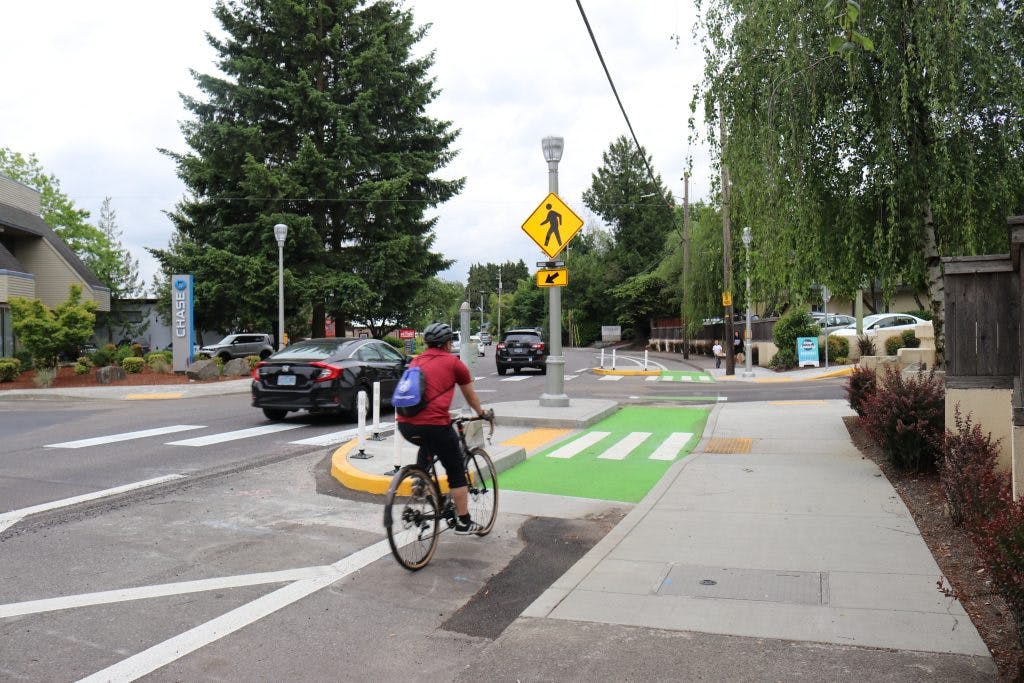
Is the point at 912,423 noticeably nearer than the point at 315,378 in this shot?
Yes

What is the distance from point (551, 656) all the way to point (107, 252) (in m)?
60.2

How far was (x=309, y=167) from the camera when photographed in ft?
105

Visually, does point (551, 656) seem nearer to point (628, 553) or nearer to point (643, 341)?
point (628, 553)

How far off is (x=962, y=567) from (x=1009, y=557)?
219 centimetres

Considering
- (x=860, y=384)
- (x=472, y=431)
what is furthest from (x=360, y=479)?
(x=860, y=384)

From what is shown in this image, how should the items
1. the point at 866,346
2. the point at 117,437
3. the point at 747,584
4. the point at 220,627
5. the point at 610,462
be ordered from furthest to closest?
the point at 866,346 → the point at 117,437 → the point at 610,462 → the point at 747,584 → the point at 220,627

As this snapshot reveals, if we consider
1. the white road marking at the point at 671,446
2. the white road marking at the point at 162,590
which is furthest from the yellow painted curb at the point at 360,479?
the white road marking at the point at 671,446

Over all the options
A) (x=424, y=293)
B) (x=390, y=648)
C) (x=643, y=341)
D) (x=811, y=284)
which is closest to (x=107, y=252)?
(x=424, y=293)

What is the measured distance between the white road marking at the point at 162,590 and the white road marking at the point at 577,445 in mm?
5400

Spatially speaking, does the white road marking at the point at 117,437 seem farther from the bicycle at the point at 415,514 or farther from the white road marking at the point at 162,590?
the bicycle at the point at 415,514

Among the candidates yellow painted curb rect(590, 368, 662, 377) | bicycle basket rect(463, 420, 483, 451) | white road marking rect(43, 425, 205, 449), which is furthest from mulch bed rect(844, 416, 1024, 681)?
yellow painted curb rect(590, 368, 662, 377)

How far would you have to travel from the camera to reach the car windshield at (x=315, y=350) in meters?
13.9

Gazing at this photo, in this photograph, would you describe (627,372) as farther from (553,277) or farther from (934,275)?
(934,275)

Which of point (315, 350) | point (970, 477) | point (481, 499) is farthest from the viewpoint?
point (315, 350)
